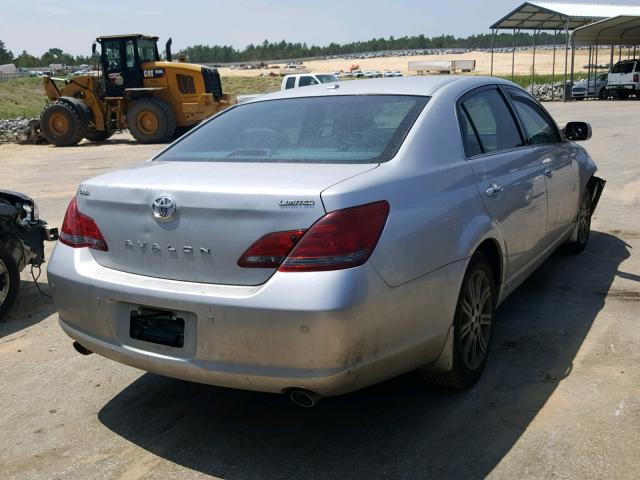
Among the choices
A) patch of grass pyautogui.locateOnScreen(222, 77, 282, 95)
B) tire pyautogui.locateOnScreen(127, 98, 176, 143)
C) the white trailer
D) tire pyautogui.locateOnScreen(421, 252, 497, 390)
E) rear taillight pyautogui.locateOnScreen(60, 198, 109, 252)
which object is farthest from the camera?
the white trailer

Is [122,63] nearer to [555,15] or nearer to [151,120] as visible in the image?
[151,120]

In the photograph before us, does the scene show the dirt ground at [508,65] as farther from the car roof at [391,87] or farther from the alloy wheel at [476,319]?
the alloy wheel at [476,319]

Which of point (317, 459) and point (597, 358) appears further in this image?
point (597, 358)

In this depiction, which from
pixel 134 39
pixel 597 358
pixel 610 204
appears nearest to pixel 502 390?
pixel 597 358

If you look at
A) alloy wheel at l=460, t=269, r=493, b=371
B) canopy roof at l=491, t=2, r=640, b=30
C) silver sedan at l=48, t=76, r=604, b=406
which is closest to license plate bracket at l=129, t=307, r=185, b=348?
silver sedan at l=48, t=76, r=604, b=406

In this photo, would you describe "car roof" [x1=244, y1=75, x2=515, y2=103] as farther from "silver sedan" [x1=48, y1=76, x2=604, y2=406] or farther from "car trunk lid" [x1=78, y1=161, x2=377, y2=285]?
"car trunk lid" [x1=78, y1=161, x2=377, y2=285]

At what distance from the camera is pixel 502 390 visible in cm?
354

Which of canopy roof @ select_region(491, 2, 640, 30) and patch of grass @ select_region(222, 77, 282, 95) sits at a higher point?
canopy roof @ select_region(491, 2, 640, 30)

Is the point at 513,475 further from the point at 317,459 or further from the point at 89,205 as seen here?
the point at 89,205

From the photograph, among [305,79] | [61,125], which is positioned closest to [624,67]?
[305,79]

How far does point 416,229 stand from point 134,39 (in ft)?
61.4

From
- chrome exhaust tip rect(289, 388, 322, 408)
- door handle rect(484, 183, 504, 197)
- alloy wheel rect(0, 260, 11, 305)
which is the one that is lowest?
alloy wheel rect(0, 260, 11, 305)

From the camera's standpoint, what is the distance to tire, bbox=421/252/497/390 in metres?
3.33

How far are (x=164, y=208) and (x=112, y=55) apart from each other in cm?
1863
